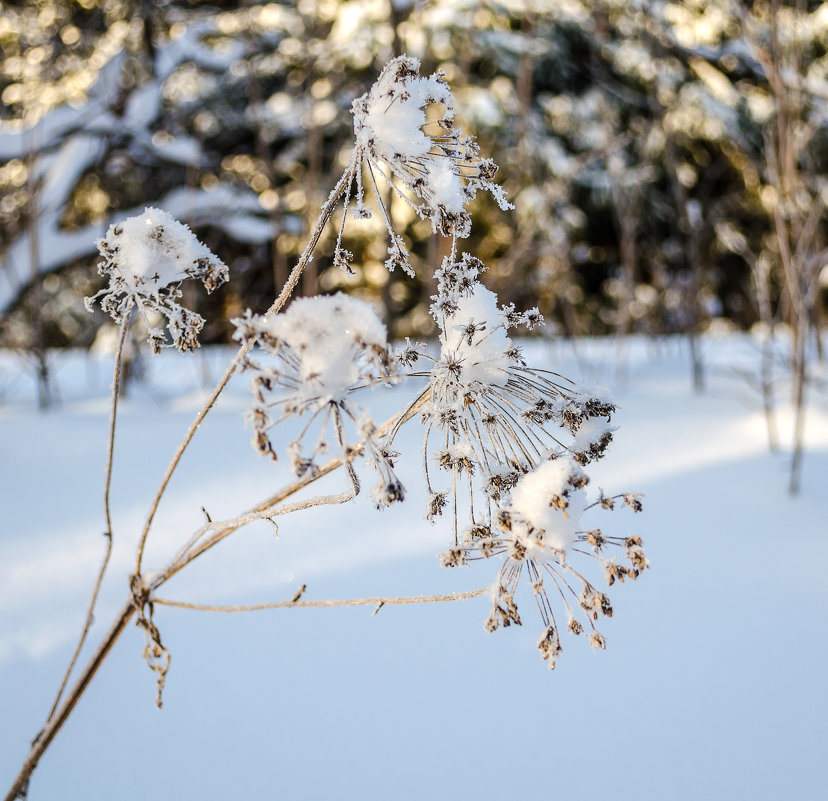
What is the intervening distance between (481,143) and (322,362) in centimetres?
949

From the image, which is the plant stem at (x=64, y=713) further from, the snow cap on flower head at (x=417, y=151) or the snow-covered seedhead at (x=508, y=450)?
the snow cap on flower head at (x=417, y=151)

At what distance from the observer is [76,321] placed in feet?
41.5

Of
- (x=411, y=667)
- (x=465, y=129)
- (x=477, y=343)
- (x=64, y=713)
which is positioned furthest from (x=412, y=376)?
(x=465, y=129)

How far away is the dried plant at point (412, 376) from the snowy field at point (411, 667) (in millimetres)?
400

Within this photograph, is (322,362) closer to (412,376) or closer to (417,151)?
(412,376)

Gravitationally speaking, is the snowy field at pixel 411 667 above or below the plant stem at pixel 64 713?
below

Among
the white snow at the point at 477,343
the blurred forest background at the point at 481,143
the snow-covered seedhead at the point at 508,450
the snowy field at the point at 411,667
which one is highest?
the blurred forest background at the point at 481,143

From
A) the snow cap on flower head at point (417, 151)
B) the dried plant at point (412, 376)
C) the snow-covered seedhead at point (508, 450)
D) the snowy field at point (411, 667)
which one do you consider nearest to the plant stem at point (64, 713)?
the dried plant at point (412, 376)

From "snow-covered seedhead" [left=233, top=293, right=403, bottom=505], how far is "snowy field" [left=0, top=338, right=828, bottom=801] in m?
0.65

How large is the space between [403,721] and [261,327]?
816 mm

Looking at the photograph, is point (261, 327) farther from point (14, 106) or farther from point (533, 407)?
point (14, 106)

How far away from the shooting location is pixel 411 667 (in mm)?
1287

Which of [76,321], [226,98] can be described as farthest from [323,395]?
[76,321]

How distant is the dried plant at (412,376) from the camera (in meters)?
0.65
